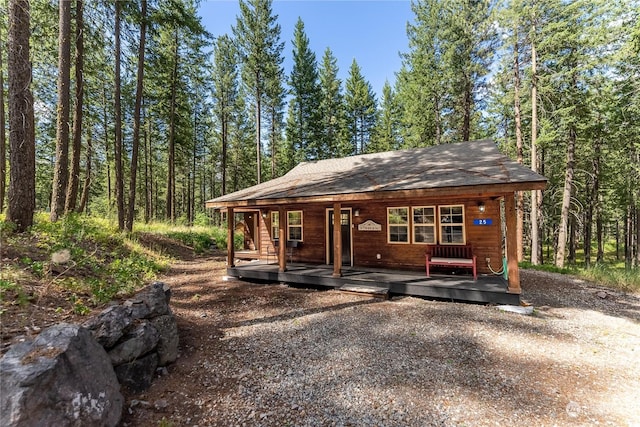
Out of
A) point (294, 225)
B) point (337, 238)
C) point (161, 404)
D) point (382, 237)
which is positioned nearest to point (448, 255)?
point (382, 237)

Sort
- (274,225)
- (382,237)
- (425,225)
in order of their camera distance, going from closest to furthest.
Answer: (425,225) → (382,237) → (274,225)

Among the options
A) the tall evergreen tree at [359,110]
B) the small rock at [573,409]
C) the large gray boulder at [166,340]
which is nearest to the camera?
the small rock at [573,409]

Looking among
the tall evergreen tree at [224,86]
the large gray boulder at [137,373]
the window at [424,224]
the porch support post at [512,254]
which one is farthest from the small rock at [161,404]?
the tall evergreen tree at [224,86]

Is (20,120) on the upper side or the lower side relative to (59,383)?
upper

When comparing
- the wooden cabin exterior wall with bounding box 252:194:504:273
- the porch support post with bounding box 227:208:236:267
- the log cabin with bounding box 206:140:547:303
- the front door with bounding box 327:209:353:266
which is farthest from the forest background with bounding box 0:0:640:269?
the front door with bounding box 327:209:353:266

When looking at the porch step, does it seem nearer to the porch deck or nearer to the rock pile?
the porch deck

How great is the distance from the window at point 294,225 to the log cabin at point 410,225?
38mm

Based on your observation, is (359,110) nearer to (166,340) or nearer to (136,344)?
(166,340)

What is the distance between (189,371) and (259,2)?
21.2 m

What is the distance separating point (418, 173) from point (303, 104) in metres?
16.8

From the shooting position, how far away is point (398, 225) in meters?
8.53

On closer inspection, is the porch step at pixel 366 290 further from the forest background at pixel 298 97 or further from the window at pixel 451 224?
the forest background at pixel 298 97

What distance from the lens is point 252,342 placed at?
4414 mm

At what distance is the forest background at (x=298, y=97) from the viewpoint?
28.9 ft
